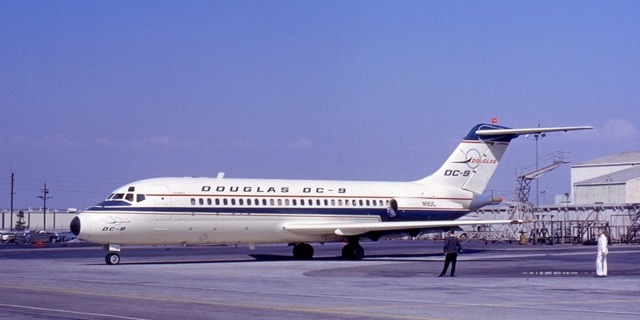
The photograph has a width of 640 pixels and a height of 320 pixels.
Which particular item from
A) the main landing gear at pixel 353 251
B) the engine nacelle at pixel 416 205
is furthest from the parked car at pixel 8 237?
the main landing gear at pixel 353 251

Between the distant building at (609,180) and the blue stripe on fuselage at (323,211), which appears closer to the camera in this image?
the blue stripe on fuselage at (323,211)

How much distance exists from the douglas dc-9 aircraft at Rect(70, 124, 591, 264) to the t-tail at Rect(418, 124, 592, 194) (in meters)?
0.05

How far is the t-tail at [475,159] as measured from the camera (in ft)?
160

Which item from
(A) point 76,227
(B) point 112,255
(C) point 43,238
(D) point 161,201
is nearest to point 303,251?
(D) point 161,201

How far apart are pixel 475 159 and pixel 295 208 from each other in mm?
10810

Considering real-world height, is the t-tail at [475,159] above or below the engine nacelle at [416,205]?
above

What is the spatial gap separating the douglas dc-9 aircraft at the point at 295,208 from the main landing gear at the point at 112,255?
0.13 feet

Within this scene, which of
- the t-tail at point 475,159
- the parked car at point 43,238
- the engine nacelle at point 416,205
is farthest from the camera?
the parked car at point 43,238

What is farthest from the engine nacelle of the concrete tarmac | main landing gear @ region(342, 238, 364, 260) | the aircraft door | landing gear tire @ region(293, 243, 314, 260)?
the aircraft door

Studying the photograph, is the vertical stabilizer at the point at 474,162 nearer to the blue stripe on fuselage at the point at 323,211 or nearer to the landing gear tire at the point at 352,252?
the blue stripe on fuselage at the point at 323,211

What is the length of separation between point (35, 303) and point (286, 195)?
23.8m

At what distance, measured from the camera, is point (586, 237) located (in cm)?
6962

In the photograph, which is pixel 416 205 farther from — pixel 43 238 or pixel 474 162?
pixel 43 238

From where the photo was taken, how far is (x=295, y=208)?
4356 centimetres
